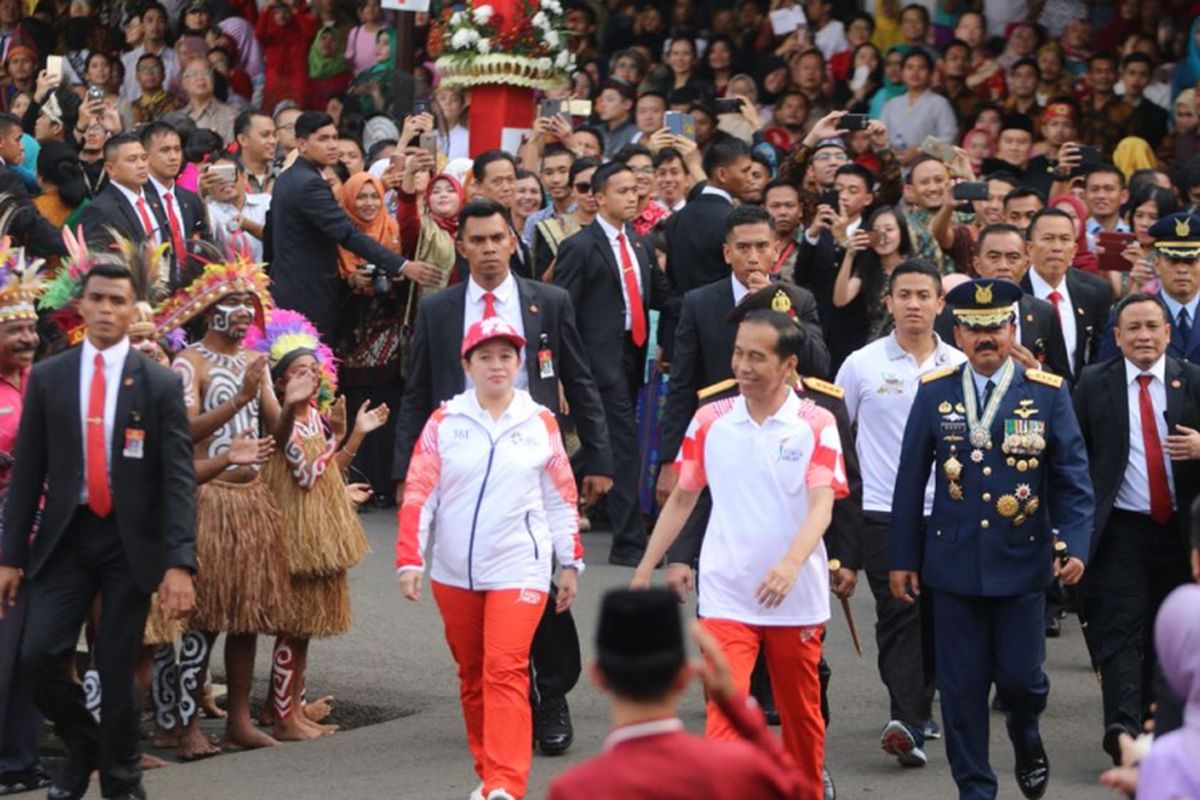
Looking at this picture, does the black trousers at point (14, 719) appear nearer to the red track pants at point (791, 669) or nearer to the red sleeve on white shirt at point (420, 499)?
the red sleeve on white shirt at point (420, 499)

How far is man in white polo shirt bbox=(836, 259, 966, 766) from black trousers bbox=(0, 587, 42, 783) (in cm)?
356

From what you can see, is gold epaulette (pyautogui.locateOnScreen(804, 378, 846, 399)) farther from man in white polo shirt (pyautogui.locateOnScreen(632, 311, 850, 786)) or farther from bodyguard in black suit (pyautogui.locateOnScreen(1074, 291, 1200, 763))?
bodyguard in black suit (pyautogui.locateOnScreen(1074, 291, 1200, 763))

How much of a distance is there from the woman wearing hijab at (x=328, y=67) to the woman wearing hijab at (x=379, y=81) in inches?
13.1

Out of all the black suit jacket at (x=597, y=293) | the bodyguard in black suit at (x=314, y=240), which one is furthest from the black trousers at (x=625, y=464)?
the bodyguard in black suit at (x=314, y=240)

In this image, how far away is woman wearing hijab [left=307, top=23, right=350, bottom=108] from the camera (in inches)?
816

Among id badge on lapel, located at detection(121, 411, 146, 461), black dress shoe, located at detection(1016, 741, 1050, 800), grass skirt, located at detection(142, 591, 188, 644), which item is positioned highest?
id badge on lapel, located at detection(121, 411, 146, 461)

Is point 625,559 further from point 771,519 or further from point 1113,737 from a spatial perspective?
point 771,519

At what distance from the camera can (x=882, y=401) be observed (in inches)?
389

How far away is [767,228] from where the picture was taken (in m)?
10.5

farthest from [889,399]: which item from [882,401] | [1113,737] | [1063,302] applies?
[1063,302]

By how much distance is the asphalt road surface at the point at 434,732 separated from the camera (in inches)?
362

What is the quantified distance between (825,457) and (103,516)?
2702mm

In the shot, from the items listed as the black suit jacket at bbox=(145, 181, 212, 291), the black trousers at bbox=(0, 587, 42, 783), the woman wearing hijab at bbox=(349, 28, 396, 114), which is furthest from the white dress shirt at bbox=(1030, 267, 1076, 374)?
the woman wearing hijab at bbox=(349, 28, 396, 114)

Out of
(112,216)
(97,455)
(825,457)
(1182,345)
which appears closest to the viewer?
(825,457)
